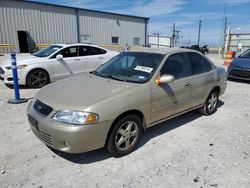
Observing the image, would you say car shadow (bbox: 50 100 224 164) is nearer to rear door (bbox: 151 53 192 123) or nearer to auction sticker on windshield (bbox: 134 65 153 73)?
rear door (bbox: 151 53 192 123)

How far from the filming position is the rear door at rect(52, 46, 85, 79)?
7.46 m

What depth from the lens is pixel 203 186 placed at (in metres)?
2.70

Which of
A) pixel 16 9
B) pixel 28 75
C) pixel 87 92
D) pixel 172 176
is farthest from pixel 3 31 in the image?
pixel 172 176

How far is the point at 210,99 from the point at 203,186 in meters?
2.78

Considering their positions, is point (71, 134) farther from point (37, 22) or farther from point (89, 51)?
point (37, 22)

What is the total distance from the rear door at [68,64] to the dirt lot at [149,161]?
3197mm

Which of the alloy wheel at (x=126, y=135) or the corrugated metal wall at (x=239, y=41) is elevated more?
the corrugated metal wall at (x=239, y=41)

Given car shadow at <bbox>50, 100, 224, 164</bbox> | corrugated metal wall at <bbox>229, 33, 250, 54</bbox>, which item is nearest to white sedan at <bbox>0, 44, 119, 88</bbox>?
car shadow at <bbox>50, 100, 224, 164</bbox>

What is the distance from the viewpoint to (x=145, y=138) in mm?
3932

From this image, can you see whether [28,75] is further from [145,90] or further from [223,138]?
[223,138]

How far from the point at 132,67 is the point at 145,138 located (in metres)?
1.32

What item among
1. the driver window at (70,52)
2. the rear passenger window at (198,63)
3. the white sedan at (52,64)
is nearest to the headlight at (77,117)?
the rear passenger window at (198,63)

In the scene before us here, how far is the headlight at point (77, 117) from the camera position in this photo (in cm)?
277

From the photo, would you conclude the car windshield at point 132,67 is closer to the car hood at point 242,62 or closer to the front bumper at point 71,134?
the front bumper at point 71,134
